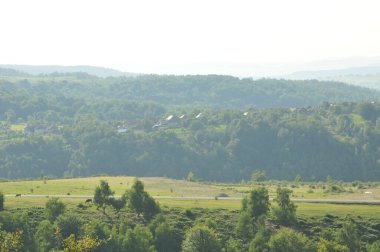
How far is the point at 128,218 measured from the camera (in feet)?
313

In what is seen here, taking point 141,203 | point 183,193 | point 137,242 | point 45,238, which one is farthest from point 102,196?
point 183,193

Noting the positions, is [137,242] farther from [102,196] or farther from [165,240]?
[102,196]

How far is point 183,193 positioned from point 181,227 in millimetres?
32033

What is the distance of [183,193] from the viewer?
124000 mm

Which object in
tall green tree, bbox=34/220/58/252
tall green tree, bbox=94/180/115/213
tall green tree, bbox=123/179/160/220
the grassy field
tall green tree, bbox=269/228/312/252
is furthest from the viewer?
the grassy field

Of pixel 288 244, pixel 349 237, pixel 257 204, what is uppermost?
pixel 257 204

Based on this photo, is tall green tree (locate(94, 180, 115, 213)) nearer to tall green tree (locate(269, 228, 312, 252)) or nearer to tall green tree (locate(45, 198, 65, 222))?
tall green tree (locate(45, 198, 65, 222))

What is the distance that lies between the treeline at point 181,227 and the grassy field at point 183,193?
4.59 metres

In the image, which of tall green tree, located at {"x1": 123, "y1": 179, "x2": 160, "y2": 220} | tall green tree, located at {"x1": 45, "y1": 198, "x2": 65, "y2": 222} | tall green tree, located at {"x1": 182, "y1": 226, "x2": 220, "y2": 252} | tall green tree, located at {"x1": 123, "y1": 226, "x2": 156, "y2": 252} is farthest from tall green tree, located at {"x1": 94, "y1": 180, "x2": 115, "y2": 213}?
tall green tree, located at {"x1": 182, "y1": 226, "x2": 220, "y2": 252}

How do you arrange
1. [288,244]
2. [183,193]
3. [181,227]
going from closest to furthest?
[288,244]
[181,227]
[183,193]

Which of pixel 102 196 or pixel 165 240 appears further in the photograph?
pixel 102 196

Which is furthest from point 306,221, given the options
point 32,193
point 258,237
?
point 32,193

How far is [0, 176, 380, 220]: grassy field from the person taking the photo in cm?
9994

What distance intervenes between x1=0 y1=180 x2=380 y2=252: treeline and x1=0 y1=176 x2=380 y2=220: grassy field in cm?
459
